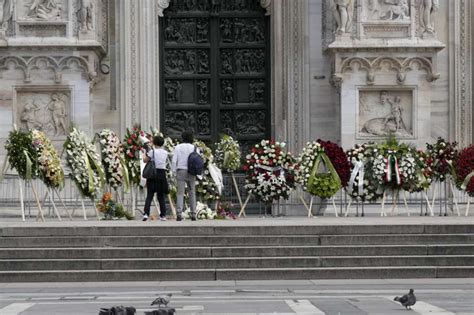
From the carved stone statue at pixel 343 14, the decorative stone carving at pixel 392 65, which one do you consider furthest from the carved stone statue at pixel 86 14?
the decorative stone carving at pixel 392 65

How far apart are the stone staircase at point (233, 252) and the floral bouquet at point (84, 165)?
4.61 m

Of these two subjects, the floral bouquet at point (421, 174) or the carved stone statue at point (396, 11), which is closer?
the floral bouquet at point (421, 174)

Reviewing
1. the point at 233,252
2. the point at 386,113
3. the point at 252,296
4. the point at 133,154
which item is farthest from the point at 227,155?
the point at 252,296

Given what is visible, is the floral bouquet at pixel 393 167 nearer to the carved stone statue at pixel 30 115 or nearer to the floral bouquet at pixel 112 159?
the floral bouquet at pixel 112 159

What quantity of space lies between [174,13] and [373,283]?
14843mm

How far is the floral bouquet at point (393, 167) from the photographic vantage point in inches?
1085

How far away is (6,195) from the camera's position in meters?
30.5

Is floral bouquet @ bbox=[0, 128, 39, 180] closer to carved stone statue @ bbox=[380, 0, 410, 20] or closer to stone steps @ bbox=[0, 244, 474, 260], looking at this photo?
stone steps @ bbox=[0, 244, 474, 260]

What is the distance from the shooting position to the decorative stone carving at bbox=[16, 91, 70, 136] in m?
30.5

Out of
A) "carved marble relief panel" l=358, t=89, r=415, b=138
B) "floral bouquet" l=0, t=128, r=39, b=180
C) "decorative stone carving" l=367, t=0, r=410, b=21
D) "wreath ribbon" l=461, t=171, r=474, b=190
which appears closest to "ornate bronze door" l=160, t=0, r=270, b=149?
"carved marble relief panel" l=358, t=89, r=415, b=138

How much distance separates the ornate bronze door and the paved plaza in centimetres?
1324

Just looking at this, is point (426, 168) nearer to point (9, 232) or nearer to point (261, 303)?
point (9, 232)

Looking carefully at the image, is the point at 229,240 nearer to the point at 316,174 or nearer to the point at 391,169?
the point at 316,174

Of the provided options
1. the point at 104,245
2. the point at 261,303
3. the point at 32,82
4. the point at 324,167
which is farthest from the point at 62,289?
the point at 32,82
